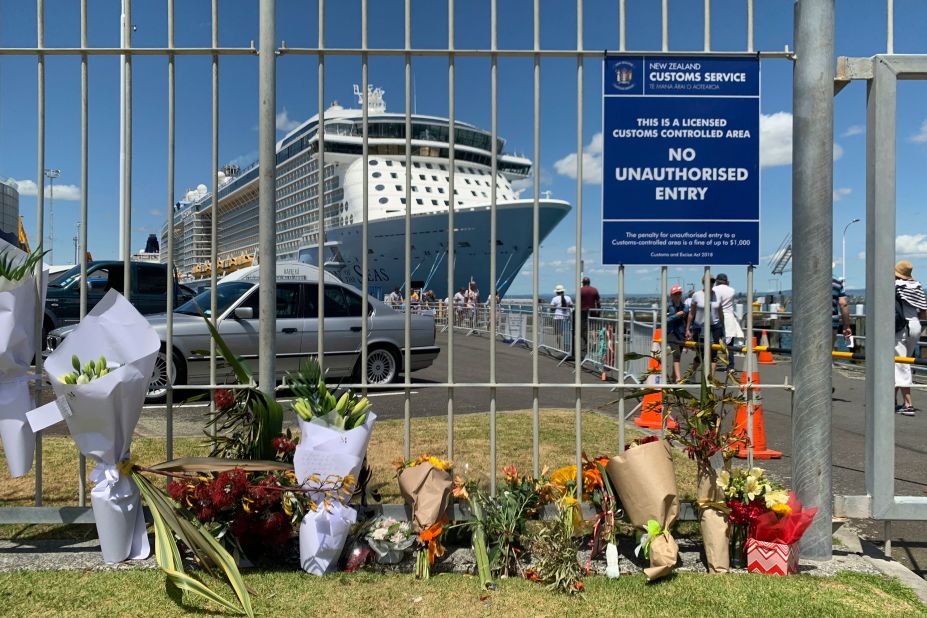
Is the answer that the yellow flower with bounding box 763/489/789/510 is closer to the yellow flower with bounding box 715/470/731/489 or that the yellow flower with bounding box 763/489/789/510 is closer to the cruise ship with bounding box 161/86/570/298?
the yellow flower with bounding box 715/470/731/489

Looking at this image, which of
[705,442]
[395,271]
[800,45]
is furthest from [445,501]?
[395,271]

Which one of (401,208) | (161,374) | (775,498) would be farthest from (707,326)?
(401,208)

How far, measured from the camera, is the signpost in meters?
3.16

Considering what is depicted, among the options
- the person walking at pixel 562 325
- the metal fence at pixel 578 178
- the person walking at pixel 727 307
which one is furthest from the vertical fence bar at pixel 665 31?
the person walking at pixel 562 325

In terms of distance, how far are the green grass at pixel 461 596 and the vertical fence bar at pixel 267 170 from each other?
935mm

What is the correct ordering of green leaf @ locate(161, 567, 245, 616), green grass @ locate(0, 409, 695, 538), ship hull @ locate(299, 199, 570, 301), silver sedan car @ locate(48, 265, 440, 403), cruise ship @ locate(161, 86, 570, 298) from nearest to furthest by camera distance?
green leaf @ locate(161, 567, 245, 616) < green grass @ locate(0, 409, 695, 538) < silver sedan car @ locate(48, 265, 440, 403) < ship hull @ locate(299, 199, 570, 301) < cruise ship @ locate(161, 86, 570, 298)

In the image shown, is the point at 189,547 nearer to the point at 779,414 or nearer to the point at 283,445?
the point at 283,445

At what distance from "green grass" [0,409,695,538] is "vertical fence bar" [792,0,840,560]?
3.49 feet

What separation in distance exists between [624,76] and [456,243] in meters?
26.8

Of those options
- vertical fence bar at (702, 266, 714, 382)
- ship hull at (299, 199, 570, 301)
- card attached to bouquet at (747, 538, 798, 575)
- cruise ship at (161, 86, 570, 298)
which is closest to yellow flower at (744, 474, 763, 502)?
card attached to bouquet at (747, 538, 798, 575)

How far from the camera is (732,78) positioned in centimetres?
316

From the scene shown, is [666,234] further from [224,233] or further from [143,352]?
[224,233]

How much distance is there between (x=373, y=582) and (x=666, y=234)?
2037 millimetres

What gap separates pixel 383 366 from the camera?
351 inches
